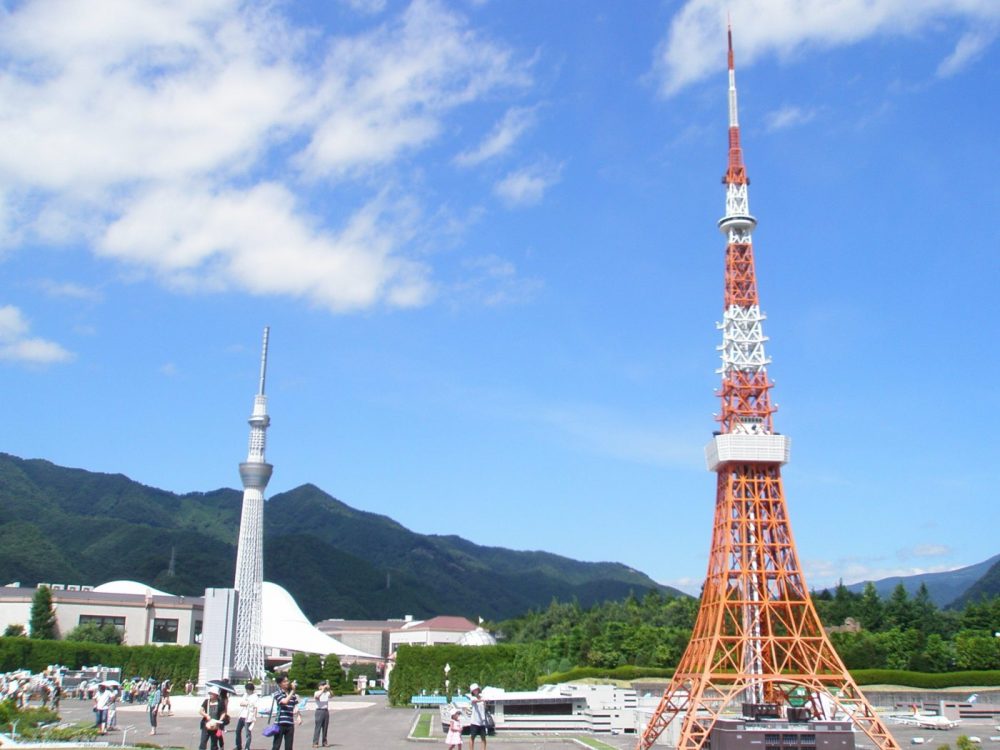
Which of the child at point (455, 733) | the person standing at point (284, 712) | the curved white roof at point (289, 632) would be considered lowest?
the child at point (455, 733)

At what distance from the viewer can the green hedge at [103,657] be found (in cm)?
6138

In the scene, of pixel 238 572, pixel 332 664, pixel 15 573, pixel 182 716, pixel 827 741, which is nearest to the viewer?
pixel 827 741

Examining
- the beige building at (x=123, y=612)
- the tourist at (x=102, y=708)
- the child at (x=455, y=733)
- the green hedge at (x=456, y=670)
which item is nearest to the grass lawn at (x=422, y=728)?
the tourist at (x=102, y=708)

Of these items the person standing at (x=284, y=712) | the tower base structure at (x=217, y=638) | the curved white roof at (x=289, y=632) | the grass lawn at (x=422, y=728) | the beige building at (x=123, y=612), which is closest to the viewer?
the person standing at (x=284, y=712)

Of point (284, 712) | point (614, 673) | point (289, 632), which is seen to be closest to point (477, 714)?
point (284, 712)

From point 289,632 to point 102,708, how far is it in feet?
218

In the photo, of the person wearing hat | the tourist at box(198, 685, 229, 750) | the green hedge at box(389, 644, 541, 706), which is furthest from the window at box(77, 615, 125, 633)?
the person wearing hat

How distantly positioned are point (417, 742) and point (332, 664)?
46.0 metres

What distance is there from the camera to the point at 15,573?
5586 inches

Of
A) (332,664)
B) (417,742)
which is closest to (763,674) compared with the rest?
(417,742)

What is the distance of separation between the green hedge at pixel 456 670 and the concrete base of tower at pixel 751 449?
26.4 meters

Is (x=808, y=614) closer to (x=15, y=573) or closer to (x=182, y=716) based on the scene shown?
(x=182, y=716)

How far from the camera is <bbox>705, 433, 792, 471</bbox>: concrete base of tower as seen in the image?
3475 cm

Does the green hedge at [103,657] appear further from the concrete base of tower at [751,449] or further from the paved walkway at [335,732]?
the concrete base of tower at [751,449]
